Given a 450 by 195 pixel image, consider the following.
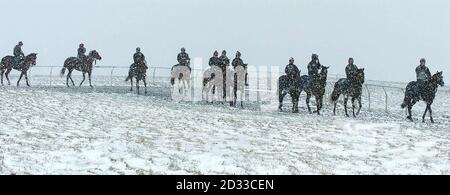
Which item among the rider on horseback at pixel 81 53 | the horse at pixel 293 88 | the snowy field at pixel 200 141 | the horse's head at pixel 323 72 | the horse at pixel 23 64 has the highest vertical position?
the rider on horseback at pixel 81 53

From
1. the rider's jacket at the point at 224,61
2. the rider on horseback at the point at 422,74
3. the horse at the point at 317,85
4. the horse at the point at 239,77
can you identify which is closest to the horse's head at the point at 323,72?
the horse at the point at 317,85

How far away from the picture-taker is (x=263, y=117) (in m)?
20.5

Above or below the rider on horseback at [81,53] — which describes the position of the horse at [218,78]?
below

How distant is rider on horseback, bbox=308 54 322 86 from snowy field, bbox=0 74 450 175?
1883 mm

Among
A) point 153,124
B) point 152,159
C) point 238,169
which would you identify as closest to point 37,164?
point 152,159

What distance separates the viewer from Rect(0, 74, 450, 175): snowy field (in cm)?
1070

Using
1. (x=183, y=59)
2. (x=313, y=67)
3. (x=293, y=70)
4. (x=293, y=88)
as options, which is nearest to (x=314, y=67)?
(x=313, y=67)

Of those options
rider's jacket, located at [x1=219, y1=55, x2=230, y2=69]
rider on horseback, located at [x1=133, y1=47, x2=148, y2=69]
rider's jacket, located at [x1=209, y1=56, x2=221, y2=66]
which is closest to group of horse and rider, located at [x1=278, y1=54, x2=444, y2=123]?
rider's jacket, located at [x1=219, y1=55, x2=230, y2=69]

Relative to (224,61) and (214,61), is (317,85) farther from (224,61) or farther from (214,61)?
(214,61)

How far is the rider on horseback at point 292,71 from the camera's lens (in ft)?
76.6

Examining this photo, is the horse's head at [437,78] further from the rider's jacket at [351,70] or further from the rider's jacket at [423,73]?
the rider's jacket at [351,70]

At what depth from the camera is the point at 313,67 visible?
23312mm

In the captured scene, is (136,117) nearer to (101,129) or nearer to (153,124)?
(153,124)

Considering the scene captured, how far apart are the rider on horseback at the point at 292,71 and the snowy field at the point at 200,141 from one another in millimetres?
1964
